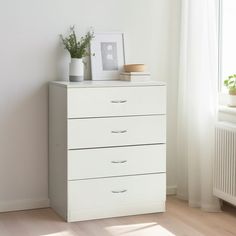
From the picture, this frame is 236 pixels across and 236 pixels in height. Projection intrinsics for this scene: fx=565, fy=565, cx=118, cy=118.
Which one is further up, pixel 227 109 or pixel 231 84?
pixel 231 84

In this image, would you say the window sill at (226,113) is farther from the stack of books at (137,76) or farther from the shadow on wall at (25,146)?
the shadow on wall at (25,146)

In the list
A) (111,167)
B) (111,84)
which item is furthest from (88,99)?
(111,167)

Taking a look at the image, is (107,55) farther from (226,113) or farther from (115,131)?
(226,113)

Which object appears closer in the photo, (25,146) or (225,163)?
(225,163)

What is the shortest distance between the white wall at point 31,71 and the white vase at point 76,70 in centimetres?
17

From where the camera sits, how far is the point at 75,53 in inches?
157

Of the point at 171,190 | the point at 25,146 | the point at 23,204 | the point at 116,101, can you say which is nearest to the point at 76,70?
the point at 116,101

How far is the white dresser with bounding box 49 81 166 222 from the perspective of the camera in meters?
3.72

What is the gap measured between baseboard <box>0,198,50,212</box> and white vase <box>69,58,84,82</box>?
924 millimetres

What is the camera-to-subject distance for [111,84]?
3797 mm

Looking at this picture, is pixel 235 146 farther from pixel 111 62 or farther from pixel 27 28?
pixel 27 28

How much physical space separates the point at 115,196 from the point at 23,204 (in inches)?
27.8

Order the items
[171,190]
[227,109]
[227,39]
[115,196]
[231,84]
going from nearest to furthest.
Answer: [115,196] → [227,109] → [231,84] → [227,39] → [171,190]

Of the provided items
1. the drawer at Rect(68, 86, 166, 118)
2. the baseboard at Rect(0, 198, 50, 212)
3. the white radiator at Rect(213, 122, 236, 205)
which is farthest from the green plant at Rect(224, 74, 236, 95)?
the baseboard at Rect(0, 198, 50, 212)
